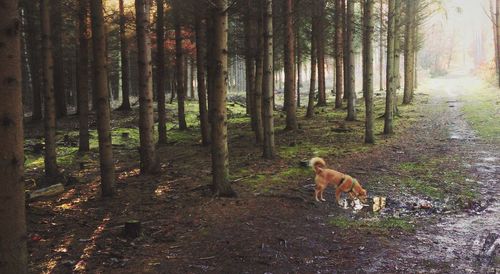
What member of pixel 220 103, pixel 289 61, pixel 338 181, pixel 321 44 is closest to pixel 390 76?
pixel 289 61

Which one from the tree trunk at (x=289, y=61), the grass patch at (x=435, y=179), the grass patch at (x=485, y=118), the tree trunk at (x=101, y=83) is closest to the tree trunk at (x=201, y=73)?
the tree trunk at (x=289, y=61)

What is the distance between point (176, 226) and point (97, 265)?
6.00ft

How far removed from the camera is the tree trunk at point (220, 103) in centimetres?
857

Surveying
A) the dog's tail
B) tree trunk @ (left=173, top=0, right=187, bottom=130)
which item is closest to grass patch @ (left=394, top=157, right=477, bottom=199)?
the dog's tail

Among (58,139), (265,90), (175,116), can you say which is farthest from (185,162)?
(175,116)

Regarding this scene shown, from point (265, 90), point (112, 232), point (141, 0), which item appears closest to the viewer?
point (112, 232)

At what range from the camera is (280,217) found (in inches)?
319

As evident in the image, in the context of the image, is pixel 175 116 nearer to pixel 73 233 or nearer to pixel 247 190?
pixel 247 190

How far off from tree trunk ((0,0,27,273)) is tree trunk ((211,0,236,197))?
16.0ft

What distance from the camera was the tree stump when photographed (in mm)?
7145

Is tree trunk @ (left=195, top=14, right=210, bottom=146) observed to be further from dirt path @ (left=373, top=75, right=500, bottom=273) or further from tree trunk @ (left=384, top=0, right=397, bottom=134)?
dirt path @ (left=373, top=75, right=500, bottom=273)

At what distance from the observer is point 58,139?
66.0ft

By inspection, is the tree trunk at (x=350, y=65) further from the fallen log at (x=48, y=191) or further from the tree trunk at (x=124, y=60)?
the fallen log at (x=48, y=191)

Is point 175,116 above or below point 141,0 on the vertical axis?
below
